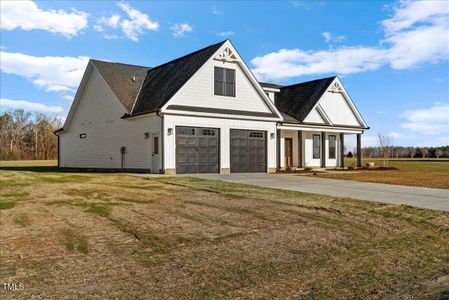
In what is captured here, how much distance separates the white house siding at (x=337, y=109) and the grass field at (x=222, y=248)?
18.9m

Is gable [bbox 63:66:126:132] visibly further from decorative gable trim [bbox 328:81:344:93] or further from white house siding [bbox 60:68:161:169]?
decorative gable trim [bbox 328:81:344:93]

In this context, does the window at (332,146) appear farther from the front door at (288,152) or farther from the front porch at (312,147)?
the front door at (288,152)

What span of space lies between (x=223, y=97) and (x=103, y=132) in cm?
860

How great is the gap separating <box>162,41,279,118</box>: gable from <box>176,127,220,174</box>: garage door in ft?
3.89

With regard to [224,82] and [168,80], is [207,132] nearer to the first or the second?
[224,82]

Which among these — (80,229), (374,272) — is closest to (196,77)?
(80,229)

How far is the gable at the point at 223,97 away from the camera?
20922 mm

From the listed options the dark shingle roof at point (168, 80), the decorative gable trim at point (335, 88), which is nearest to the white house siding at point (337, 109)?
the decorative gable trim at point (335, 88)

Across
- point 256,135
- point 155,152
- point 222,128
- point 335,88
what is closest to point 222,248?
point 155,152

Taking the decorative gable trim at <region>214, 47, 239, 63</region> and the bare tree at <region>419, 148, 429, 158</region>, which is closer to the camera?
the decorative gable trim at <region>214, 47, 239, 63</region>

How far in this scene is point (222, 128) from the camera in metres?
22.1

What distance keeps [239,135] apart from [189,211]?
13551 millimetres

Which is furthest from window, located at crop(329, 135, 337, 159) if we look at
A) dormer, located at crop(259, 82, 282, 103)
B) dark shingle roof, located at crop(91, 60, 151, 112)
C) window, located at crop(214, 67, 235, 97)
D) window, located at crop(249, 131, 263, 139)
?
dark shingle roof, located at crop(91, 60, 151, 112)

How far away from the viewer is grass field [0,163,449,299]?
4.88m
